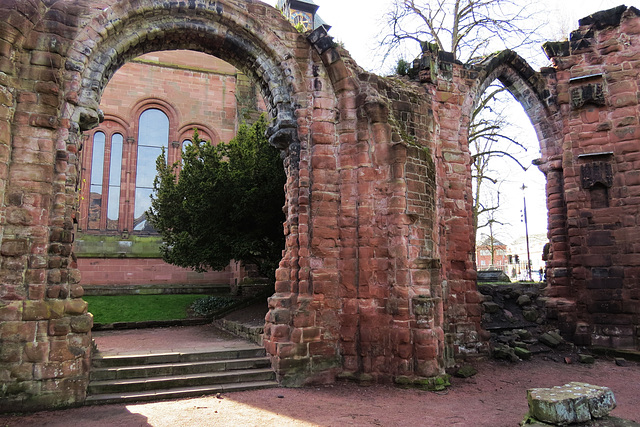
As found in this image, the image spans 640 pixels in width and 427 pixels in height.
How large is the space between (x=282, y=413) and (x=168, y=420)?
4.23ft

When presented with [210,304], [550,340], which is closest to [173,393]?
[550,340]

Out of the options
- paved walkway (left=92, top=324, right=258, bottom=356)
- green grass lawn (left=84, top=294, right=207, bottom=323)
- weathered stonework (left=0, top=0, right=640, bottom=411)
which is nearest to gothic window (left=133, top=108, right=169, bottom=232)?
green grass lawn (left=84, top=294, right=207, bottom=323)

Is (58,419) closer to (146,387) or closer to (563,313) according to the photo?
(146,387)

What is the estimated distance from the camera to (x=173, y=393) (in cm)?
588

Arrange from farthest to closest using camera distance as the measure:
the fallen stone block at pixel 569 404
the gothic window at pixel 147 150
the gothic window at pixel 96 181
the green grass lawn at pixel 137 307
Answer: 1. the gothic window at pixel 147 150
2. the gothic window at pixel 96 181
3. the green grass lawn at pixel 137 307
4. the fallen stone block at pixel 569 404

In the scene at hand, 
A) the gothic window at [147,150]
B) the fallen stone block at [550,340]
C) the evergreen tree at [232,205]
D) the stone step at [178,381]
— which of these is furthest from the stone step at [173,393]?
the gothic window at [147,150]

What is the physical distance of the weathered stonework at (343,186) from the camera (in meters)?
5.74

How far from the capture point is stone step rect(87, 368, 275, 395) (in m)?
5.81

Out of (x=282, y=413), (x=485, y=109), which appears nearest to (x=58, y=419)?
(x=282, y=413)

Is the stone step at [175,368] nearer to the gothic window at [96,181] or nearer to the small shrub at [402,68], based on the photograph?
the small shrub at [402,68]

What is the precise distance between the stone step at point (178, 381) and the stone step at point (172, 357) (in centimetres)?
38

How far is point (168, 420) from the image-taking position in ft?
16.3

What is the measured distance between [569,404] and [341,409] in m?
2.53

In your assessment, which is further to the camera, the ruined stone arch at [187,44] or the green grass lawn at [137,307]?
the green grass lawn at [137,307]
